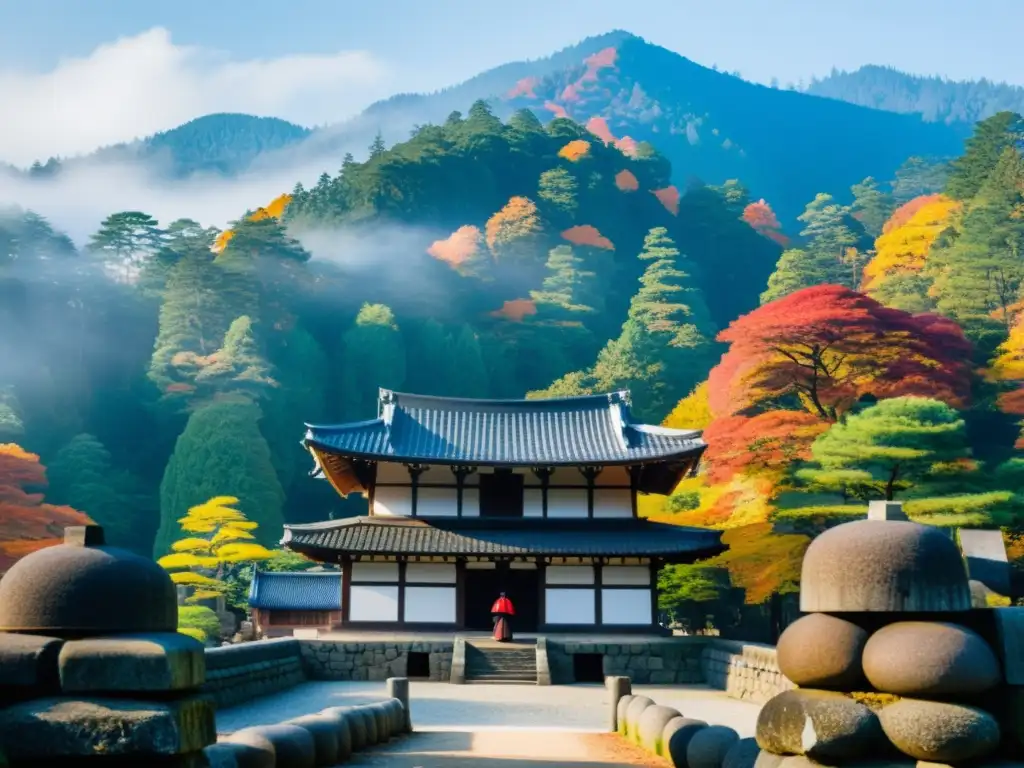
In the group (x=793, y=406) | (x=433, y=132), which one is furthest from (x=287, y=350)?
(x=793, y=406)

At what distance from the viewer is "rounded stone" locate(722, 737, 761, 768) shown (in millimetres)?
8633

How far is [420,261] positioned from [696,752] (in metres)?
82.1

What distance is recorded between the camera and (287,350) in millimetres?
77875

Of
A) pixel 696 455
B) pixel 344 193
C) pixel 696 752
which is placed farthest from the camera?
pixel 344 193

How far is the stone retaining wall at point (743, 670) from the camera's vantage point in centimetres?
2112

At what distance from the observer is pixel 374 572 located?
28875mm

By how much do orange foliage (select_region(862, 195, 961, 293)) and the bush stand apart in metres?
43.7

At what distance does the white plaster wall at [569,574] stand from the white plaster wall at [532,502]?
72.3 inches

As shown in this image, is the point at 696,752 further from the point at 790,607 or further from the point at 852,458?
the point at 790,607

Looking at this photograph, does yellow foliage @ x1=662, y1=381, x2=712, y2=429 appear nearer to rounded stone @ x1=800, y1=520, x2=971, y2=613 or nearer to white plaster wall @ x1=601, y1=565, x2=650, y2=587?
white plaster wall @ x1=601, y1=565, x2=650, y2=587

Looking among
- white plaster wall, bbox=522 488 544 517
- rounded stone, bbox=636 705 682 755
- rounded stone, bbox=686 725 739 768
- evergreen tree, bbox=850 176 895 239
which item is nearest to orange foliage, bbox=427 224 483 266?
evergreen tree, bbox=850 176 895 239

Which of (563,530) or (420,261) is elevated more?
(420,261)

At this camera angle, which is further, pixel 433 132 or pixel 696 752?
pixel 433 132

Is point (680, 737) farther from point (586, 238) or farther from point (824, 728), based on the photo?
point (586, 238)
